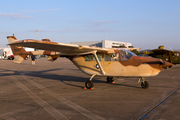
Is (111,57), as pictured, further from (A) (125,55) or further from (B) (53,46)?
(B) (53,46)

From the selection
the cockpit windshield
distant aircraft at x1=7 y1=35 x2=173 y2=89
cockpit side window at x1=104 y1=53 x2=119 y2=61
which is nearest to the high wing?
distant aircraft at x1=7 y1=35 x2=173 y2=89

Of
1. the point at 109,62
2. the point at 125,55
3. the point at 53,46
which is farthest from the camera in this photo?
the point at 109,62

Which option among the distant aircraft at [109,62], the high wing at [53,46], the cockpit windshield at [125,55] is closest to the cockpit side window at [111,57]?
the distant aircraft at [109,62]

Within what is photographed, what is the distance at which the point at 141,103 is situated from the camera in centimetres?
653

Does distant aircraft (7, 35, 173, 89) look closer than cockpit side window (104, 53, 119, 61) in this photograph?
Yes

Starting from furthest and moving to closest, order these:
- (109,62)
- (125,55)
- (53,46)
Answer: (109,62) < (125,55) < (53,46)

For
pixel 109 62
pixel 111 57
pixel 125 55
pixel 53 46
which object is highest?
pixel 53 46

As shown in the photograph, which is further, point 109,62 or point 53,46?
point 109,62

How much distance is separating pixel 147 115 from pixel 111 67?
482cm

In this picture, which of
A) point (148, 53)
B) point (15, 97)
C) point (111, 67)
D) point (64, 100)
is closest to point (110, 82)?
point (111, 67)

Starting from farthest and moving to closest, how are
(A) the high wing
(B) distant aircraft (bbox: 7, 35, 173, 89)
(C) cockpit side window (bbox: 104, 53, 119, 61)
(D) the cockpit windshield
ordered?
(C) cockpit side window (bbox: 104, 53, 119, 61) < (D) the cockpit windshield < (B) distant aircraft (bbox: 7, 35, 173, 89) < (A) the high wing

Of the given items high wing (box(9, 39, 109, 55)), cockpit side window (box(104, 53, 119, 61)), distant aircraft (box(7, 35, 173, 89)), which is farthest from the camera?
cockpit side window (box(104, 53, 119, 61))

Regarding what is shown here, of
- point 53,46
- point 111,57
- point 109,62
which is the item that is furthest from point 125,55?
point 53,46

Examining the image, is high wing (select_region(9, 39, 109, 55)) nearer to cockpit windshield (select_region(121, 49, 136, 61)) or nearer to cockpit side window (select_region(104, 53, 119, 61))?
cockpit side window (select_region(104, 53, 119, 61))
